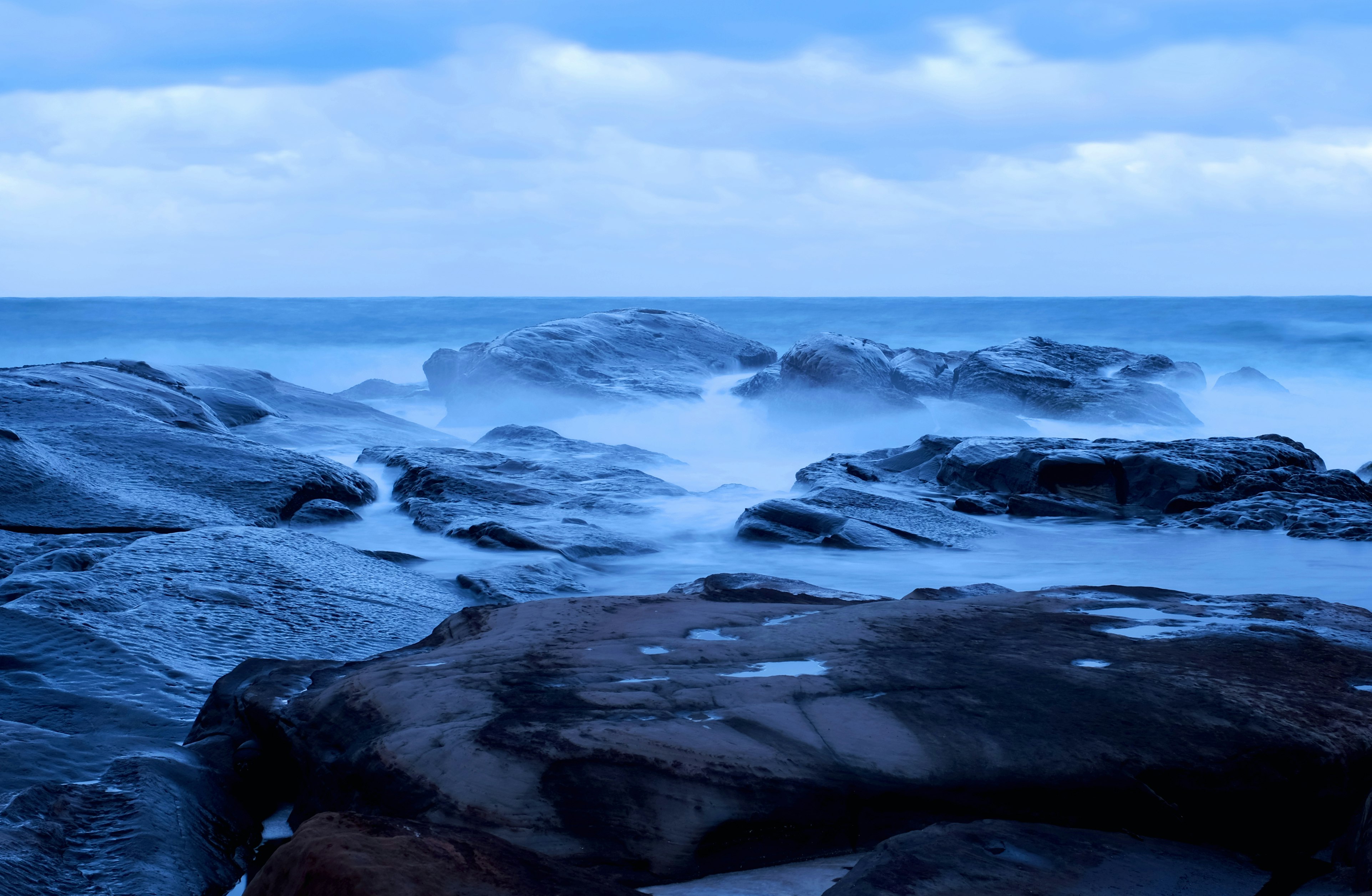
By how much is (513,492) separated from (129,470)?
234cm

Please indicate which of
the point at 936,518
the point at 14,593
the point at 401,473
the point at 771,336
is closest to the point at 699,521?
the point at 936,518

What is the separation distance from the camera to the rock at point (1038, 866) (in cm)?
181

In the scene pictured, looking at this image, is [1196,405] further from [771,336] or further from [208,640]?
[771,336]

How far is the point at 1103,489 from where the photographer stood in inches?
301

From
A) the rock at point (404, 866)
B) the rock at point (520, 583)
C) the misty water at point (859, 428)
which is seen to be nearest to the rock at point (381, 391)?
the misty water at point (859, 428)

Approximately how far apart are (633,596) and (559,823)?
1.29 m

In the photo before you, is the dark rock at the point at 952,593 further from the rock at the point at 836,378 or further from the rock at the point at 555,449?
the rock at the point at 836,378

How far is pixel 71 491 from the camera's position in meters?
5.67

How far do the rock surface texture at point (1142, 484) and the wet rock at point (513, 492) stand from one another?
1.11 metres

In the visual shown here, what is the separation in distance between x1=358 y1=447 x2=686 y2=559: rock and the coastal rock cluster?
1051mm

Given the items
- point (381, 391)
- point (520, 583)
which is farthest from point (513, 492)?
point (381, 391)

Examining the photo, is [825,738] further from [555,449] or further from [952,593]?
[555,449]

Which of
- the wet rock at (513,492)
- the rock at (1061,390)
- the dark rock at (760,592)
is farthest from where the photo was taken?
the rock at (1061,390)

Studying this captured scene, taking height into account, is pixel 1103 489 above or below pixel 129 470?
below
